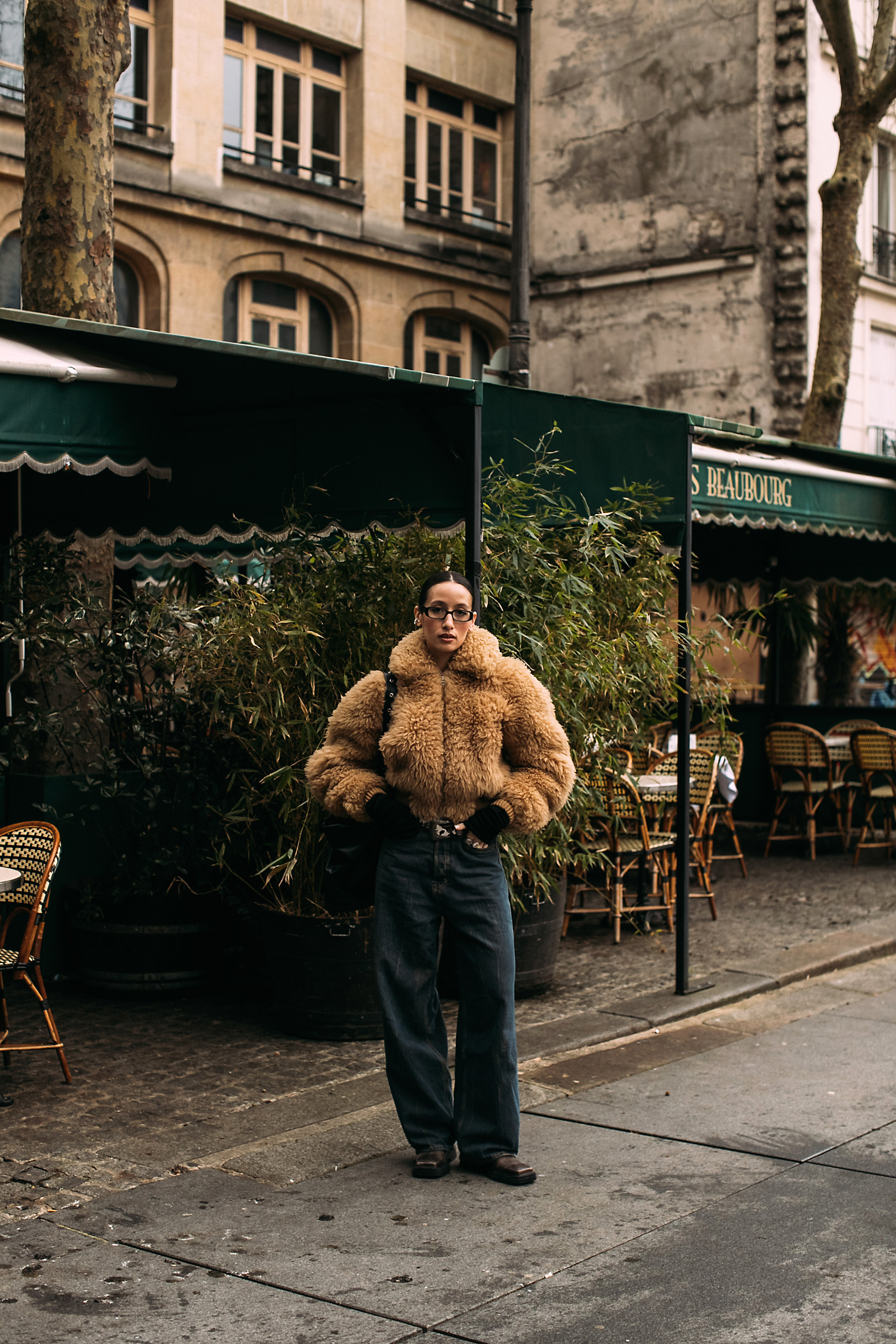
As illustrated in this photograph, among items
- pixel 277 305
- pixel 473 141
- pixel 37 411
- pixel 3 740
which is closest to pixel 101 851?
pixel 3 740

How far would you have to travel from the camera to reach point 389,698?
5.00m

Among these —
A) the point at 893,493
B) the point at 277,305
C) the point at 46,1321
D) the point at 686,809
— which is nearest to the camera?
the point at 46,1321

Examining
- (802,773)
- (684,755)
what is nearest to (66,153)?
(684,755)

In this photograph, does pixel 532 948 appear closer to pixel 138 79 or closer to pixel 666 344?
pixel 138 79

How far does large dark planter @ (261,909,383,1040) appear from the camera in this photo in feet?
21.7

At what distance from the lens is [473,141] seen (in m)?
25.1

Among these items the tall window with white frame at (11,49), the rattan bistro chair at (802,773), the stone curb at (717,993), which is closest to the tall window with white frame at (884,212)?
the tall window with white frame at (11,49)

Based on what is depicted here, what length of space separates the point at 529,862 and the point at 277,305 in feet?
55.0

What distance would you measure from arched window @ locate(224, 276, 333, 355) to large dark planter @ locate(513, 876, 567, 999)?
1550cm

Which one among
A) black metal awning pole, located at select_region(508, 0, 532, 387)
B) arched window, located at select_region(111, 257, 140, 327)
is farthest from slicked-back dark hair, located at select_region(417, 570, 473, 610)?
arched window, located at select_region(111, 257, 140, 327)

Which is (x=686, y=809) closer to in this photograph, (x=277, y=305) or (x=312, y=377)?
(x=312, y=377)

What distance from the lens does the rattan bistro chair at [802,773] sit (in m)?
12.2

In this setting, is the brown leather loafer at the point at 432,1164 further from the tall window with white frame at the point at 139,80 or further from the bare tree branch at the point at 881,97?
the tall window with white frame at the point at 139,80

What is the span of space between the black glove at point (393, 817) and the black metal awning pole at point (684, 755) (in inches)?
116
